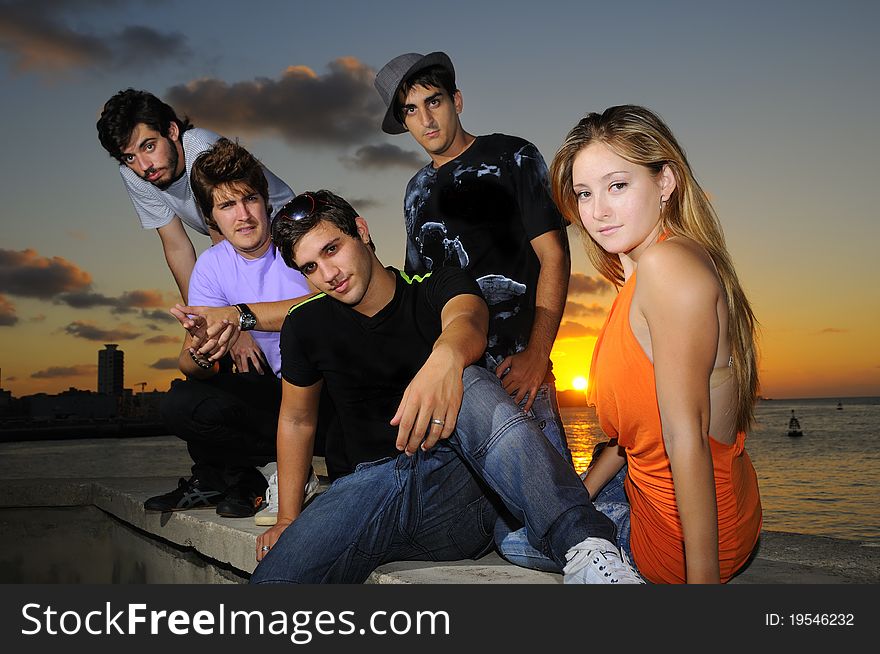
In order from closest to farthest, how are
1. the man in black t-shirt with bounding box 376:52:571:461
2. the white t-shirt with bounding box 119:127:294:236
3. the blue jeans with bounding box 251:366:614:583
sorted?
the blue jeans with bounding box 251:366:614:583 → the man in black t-shirt with bounding box 376:52:571:461 → the white t-shirt with bounding box 119:127:294:236

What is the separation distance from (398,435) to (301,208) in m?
1.13

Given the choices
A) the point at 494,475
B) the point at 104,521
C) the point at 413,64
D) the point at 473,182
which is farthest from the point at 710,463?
the point at 104,521

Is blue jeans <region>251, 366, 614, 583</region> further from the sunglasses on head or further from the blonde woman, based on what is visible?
the sunglasses on head

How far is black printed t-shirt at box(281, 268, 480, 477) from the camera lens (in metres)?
2.79

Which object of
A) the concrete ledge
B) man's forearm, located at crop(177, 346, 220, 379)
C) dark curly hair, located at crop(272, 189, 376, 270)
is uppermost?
dark curly hair, located at crop(272, 189, 376, 270)

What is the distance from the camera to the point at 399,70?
387 cm

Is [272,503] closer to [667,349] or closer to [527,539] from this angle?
[527,539]

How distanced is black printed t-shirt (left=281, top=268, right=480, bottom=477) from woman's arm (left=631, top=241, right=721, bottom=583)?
1010 mm

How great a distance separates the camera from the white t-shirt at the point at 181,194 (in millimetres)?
4246

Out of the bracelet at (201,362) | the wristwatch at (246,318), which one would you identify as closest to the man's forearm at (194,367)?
the bracelet at (201,362)

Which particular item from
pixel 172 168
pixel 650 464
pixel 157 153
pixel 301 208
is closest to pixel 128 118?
pixel 157 153

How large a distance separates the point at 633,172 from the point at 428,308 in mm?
995

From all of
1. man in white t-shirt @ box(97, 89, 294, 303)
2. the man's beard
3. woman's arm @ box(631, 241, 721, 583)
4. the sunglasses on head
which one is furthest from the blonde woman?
the man's beard

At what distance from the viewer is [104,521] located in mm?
5875
